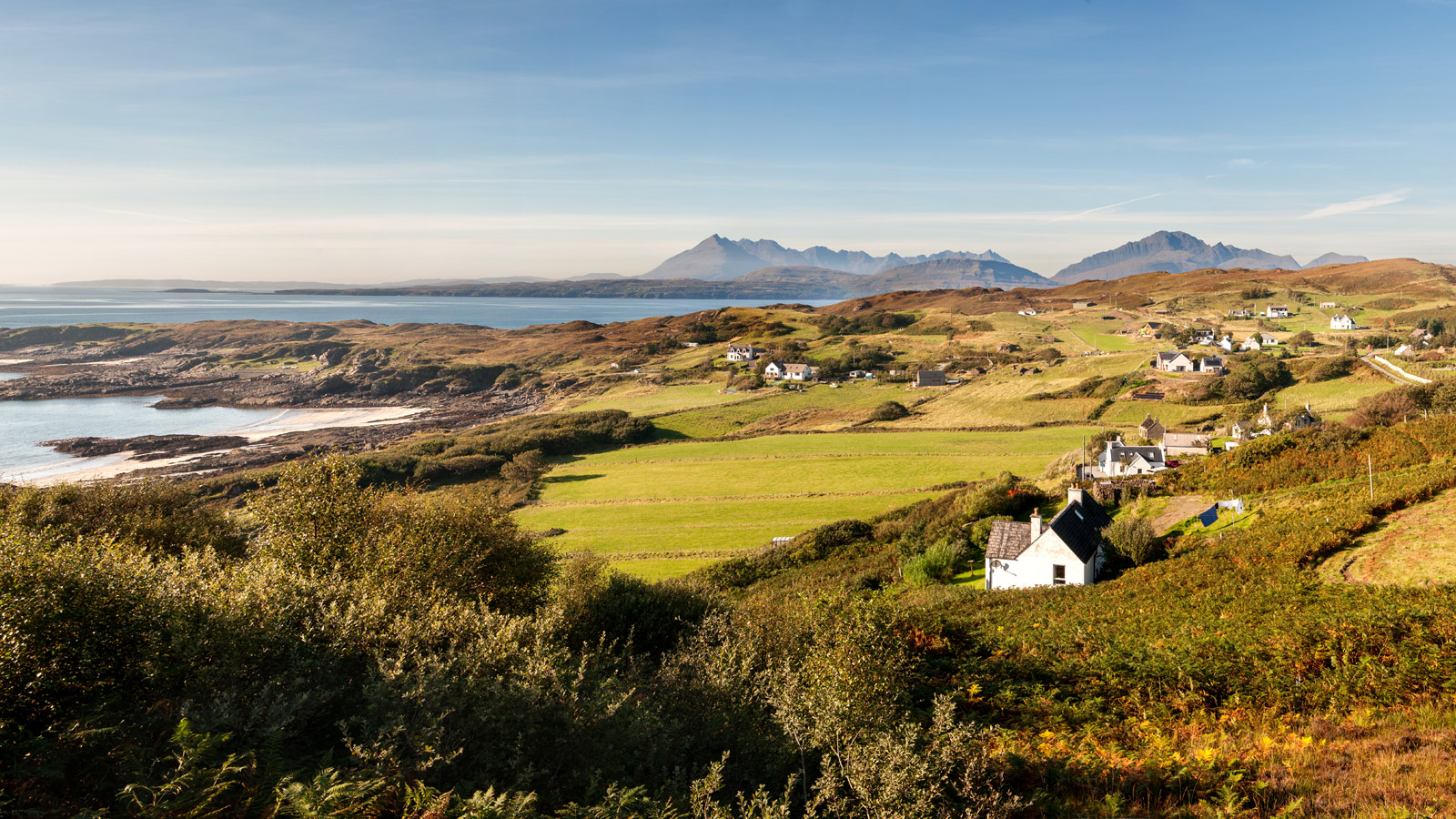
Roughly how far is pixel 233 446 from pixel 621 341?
10052 cm

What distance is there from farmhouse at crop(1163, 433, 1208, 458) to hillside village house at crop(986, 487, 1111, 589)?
26.1 metres

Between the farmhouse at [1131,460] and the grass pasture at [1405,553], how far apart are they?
932 inches

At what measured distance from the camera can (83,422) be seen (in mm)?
84938

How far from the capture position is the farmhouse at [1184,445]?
1913 inches

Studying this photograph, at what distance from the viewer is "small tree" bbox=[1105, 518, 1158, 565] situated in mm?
25109

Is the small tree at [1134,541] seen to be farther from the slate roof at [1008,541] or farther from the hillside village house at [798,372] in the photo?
the hillside village house at [798,372]

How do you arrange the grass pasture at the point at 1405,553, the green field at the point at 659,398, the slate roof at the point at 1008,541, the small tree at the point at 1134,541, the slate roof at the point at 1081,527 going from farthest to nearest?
the green field at the point at 659,398, the slate roof at the point at 1008,541, the slate roof at the point at 1081,527, the small tree at the point at 1134,541, the grass pasture at the point at 1405,553

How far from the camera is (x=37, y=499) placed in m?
22.1

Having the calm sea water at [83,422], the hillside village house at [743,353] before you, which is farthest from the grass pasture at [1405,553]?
the hillside village house at [743,353]

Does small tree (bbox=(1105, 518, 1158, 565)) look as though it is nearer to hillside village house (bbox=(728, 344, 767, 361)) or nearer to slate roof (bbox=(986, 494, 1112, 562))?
slate roof (bbox=(986, 494, 1112, 562))

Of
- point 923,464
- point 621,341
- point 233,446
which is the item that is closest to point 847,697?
point 923,464

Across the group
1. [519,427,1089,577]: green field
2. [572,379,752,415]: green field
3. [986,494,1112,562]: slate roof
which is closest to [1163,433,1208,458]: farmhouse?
[519,427,1089,577]: green field

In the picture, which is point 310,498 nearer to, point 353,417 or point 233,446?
point 233,446

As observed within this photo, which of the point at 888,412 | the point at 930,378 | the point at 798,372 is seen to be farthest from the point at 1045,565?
the point at 798,372
